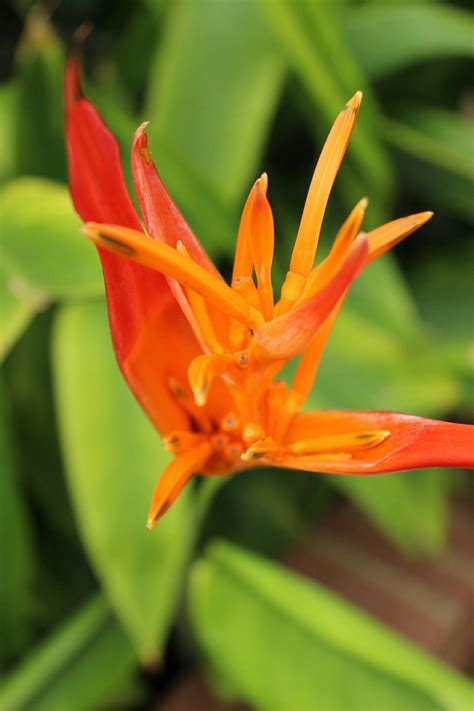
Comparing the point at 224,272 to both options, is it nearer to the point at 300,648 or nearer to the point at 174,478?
the point at 300,648

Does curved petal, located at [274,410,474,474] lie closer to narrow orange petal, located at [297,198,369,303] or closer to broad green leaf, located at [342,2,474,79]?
narrow orange petal, located at [297,198,369,303]

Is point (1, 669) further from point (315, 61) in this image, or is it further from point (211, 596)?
point (315, 61)

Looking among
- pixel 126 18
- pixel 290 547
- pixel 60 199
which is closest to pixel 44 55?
pixel 60 199

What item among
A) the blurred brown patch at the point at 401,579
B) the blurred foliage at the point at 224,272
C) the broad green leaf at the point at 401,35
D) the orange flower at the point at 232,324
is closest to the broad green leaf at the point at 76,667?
the blurred foliage at the point at 224,272

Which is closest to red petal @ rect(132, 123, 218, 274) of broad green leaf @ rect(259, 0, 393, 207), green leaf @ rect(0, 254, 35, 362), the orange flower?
the orange flower

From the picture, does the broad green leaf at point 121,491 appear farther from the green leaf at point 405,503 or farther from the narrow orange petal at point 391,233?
the narrow orange petal at point 391,233

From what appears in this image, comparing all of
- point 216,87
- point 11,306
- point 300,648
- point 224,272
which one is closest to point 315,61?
point 216,87
